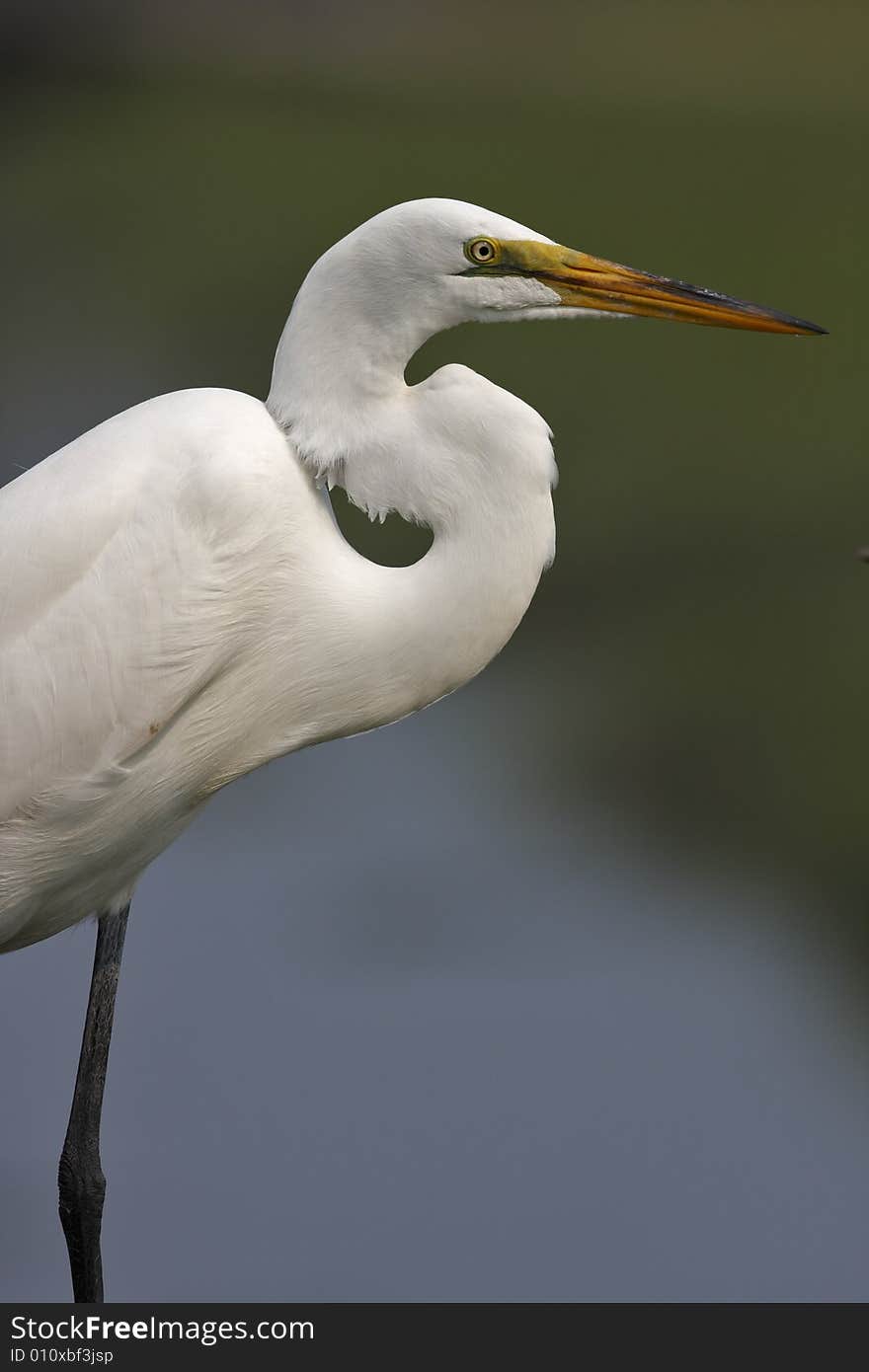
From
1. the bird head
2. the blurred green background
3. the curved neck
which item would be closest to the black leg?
the curved neck

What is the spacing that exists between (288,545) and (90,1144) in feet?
2.58

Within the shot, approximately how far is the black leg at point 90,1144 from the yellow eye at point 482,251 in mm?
839

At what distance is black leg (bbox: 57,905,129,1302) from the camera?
2.17m

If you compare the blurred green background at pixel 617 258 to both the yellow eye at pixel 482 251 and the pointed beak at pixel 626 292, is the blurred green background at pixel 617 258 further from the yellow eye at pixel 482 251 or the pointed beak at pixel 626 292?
the yellow eye at pixel 482 251

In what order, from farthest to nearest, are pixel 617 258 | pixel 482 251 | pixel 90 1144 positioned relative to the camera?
pixel 617 258 < pixel 90 1144 < pixel 482 251

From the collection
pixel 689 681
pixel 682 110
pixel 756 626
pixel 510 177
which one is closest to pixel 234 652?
pixel 689 681

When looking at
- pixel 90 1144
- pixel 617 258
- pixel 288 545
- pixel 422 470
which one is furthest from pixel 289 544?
pixel 617 258

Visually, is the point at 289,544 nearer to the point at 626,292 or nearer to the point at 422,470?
the point at 422,470

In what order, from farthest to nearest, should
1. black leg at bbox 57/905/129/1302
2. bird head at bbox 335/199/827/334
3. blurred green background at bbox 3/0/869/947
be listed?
blurred green background at bbox 3/0/869/947 < black leg at bbox 57/905/129/1302 < bird head at bbox 335/199/827/334

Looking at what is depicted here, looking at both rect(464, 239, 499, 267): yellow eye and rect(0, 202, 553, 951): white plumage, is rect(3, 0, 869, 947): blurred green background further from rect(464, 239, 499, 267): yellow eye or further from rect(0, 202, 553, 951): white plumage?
rect(464, 239, 499, 267): yellow eye

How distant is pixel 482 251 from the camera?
1.78 m

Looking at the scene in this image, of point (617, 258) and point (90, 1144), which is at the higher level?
point (617, 258)

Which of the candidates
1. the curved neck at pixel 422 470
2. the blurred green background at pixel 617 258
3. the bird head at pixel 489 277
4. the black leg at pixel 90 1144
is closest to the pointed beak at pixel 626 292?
the bird head at pixel 489 277

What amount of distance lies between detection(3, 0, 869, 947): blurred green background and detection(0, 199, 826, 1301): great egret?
2.17 metres
